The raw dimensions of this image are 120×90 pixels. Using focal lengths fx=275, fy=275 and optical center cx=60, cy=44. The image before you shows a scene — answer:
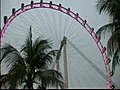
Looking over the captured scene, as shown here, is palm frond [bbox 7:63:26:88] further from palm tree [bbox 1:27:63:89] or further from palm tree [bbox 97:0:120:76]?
palm tree [bbox 97:0:120:76]

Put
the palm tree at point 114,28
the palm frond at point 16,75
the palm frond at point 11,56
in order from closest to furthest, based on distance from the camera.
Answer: the palm frond at point 16,75 < the palm frond at point 11,56 < the palm tree at point 114,28

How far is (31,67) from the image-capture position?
4438 mm

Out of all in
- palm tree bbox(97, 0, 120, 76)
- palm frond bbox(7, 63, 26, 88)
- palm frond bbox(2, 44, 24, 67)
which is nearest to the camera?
palm frond bbox(7, 63, 26, 88)

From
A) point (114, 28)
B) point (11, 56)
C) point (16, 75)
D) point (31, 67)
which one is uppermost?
point (114, 28)

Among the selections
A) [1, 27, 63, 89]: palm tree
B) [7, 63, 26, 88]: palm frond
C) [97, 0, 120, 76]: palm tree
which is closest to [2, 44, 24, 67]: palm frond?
[1, 27, 63, 89]: palm tree

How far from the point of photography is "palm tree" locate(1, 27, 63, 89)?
4180mm

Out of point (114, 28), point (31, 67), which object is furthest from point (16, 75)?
point (114, 28)

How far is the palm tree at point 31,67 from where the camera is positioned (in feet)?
13.7

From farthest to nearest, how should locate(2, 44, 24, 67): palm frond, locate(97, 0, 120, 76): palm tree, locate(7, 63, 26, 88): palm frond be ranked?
locate(97, 0, 120, 76): palm tree, locate(2, 44, 24, 67): palm frond, locate(7, 63, 26, 88): palm frond

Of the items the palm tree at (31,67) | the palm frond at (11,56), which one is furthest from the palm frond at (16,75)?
the palm frond at (11,56)

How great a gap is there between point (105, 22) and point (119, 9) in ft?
2.90

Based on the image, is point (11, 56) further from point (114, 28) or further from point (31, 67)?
point (114, 28)

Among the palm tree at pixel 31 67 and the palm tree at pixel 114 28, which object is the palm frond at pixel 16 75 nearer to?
the palm tree at pixel 31 67

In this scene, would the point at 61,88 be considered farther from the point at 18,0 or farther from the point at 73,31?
the point at 18,0
